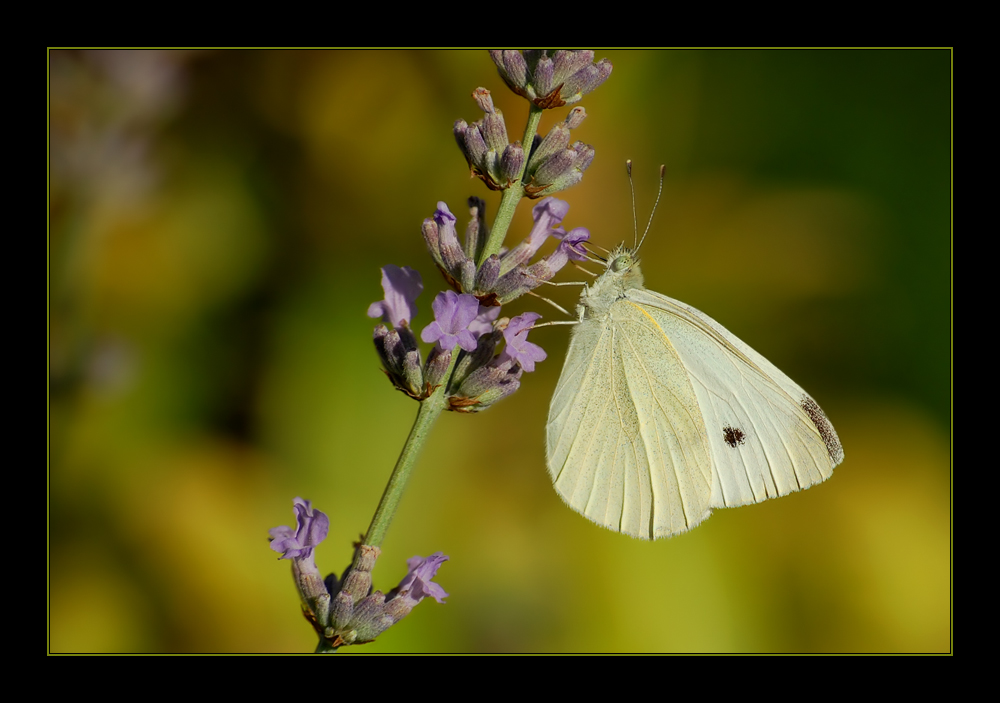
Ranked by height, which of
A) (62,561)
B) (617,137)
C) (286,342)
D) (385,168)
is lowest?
(62,561)

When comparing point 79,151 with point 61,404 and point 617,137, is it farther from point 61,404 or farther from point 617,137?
point 617,137

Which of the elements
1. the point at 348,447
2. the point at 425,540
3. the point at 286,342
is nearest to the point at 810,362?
the point at 425,540

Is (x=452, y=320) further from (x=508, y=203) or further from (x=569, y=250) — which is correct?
(x=569, y=250)

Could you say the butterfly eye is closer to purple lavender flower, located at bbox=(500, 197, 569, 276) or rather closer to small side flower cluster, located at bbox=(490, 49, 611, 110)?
purple lavender flower, located at bbox=(500, 197, 569, 276)

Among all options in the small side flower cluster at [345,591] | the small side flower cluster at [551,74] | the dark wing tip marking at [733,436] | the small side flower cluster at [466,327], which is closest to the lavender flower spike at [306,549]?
the small side flower cluster at [345,591]

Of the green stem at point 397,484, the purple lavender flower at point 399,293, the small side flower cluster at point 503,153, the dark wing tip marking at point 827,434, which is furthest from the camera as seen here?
the dark wing tip marking at point 827,434

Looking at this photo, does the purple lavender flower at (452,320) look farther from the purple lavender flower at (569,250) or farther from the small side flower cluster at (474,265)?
the purple lavender flower at (569,250)

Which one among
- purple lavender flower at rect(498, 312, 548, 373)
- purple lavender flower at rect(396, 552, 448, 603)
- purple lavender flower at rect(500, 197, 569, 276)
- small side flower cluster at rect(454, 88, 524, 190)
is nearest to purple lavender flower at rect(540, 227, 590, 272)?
purple lavender flower at rect(500, 197, 569, 276)
